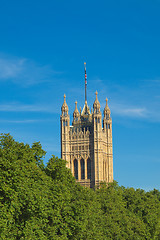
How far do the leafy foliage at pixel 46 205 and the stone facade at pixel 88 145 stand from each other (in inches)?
3030

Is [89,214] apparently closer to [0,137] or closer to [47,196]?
[47,196]

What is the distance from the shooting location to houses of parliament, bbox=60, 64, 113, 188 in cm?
14712

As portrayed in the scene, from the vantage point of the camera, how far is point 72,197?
52750 millimetres

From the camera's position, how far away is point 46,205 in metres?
45.3

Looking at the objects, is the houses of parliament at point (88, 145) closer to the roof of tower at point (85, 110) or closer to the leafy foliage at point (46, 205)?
the roof of tower at point (85, 110)

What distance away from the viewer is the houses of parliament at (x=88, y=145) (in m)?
147

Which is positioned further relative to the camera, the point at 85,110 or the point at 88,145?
the point at 85,110

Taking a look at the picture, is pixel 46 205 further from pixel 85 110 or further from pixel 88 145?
pixel 85 110

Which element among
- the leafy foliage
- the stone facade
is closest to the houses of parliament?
the stone facade

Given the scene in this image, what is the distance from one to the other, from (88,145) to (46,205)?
4133 inches

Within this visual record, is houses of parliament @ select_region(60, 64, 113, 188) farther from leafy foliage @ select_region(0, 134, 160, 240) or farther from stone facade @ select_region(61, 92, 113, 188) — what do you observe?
leafy foliage @ select_region(0, 134, 160, 240)

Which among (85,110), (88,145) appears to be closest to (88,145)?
(88,145)

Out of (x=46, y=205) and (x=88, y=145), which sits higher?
(x=88, y=145)

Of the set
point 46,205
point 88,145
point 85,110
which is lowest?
point 46,205
